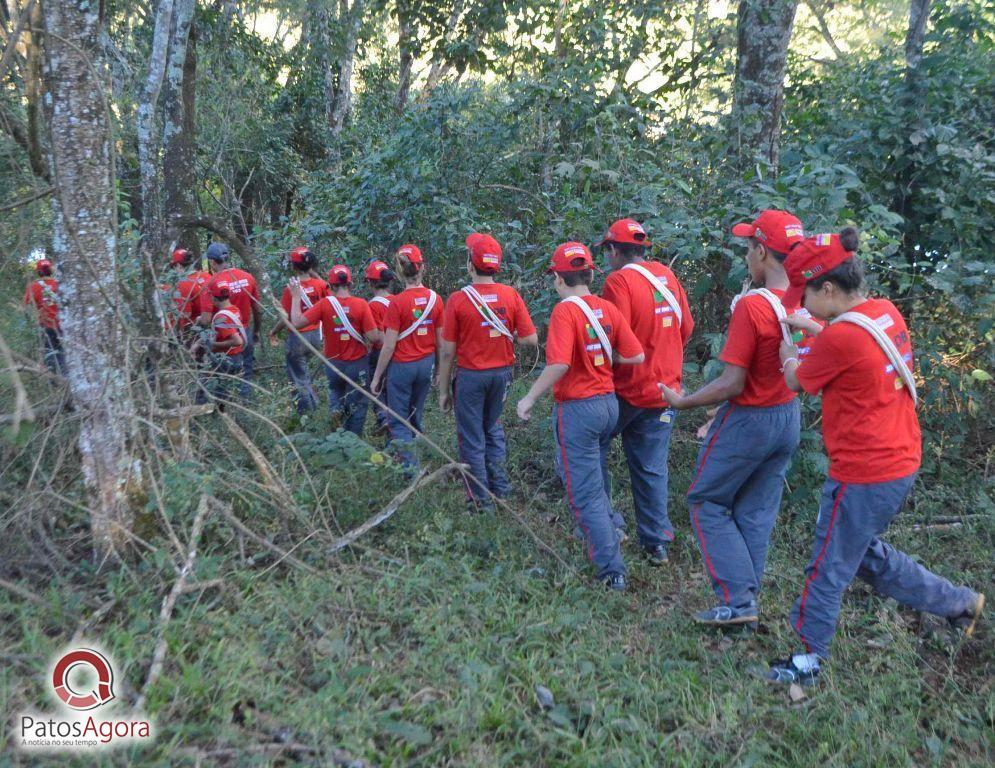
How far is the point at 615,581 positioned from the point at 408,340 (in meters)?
2.94

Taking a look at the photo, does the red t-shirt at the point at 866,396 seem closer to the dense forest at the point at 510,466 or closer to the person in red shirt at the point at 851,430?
the person in red shirt at the point at 851,430

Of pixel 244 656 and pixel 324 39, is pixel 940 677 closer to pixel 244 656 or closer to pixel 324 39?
pixel 244 656

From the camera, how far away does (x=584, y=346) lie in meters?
4.77

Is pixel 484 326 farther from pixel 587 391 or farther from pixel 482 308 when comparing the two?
pixel 587 391

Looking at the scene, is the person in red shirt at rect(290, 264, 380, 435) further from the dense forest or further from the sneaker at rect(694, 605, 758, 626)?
the sneaker at rect(694, 605, 758, 626)

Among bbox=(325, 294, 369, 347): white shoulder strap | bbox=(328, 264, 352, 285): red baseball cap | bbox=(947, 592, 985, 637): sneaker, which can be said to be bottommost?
bbox=(947, 592, 985, 637): sneaker


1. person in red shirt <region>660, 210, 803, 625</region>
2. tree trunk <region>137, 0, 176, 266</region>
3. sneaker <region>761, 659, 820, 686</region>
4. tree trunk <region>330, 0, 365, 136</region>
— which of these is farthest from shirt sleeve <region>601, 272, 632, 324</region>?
tree trunk <region>330, 0, 365, 136</region>

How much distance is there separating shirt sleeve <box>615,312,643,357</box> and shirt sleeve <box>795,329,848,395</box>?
1.36 m

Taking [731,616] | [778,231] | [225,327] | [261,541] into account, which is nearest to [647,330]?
[778,231]

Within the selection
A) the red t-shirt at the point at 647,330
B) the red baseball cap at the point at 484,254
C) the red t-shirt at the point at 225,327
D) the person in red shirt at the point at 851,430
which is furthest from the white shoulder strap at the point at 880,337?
the red t-shirt at the point at 225,327

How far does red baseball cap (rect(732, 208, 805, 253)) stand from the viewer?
4.17 meters

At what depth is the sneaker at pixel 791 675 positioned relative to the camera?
3.82m

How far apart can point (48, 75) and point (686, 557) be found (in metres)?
4.81

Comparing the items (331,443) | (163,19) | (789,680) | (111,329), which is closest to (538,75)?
(163,19)
